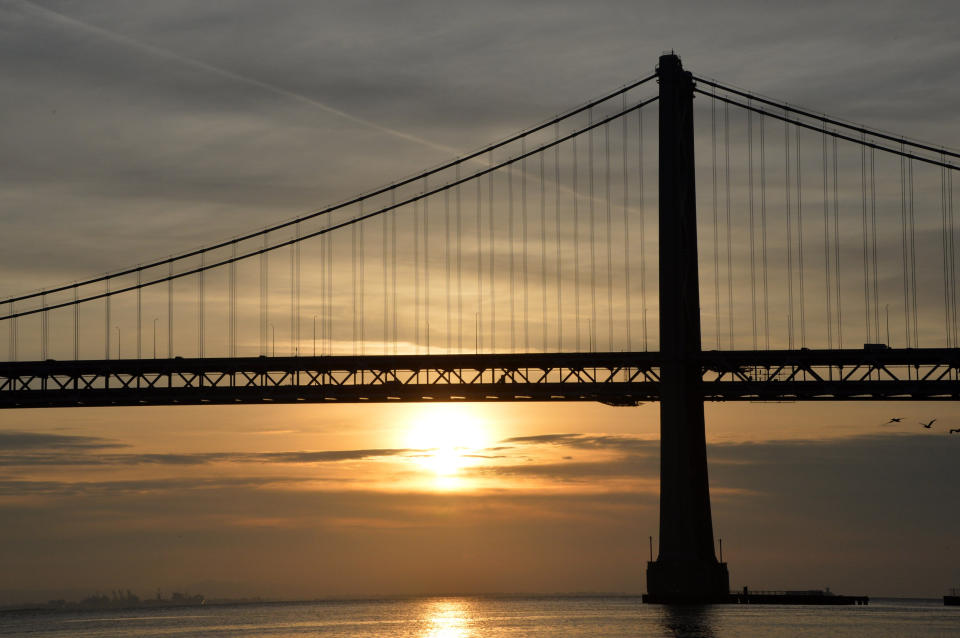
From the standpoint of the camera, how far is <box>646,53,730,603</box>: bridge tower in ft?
212

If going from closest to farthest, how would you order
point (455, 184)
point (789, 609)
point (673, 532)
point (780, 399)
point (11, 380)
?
1. point (673, 532)
2. point (780, 399)
3. point (11, 380)
4. point (455, 184)
5. point (789, 609)

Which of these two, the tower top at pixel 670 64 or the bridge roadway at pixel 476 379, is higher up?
the tower top at pixel 670 64

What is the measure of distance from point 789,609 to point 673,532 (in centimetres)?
4454

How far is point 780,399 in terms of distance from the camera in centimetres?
6888

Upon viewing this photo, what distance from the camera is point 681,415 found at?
65.3m

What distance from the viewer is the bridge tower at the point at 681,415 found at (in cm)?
6450

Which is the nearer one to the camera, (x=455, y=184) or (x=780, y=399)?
(x=780, y=399)

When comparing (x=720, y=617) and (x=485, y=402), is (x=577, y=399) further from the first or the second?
(x=720, y=617)

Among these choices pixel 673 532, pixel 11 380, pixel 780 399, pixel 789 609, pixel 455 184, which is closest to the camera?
pixel 673 532

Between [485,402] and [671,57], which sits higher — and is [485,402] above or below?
below

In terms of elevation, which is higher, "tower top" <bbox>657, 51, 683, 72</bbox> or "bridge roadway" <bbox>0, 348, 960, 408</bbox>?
"tower top" <bbox>657, 51, 683, 72</bbox>

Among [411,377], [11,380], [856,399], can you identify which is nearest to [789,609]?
[856,399]

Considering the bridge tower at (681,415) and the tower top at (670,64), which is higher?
the tower top at (670,64)

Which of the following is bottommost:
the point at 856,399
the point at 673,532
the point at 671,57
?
the point at 673,532
